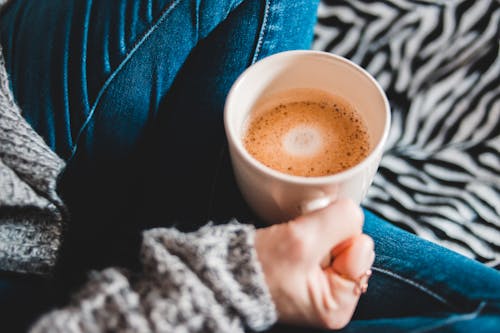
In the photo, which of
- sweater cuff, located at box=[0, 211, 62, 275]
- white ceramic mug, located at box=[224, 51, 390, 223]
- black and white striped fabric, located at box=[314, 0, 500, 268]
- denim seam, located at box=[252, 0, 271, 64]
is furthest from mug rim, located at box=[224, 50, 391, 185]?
black and white striped fabric, located at box=[314, 0, 500, 268]

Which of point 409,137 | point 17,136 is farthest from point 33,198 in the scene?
point 409,137

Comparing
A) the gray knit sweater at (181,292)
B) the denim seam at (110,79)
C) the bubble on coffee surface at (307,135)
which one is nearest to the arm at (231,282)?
the gray knit sweater at (181,292)

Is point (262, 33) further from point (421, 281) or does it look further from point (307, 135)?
point (421, 281)

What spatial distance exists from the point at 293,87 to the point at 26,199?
312 millimetres

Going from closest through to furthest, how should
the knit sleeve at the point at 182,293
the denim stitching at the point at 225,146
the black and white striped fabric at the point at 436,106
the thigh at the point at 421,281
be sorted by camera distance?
the knit sleeve at the point at 182,293 → the thigh at the point at 421,281 → the denim stitching at the point at 225,146 → the black and white striped fabric at the point at 436,106

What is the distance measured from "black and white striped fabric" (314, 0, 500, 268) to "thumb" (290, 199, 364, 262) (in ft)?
1.47

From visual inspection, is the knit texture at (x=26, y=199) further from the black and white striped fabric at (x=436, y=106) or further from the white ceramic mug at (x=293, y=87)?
the black and white striped fabric at (x=436, y=106)

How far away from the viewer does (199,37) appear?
2.41ft

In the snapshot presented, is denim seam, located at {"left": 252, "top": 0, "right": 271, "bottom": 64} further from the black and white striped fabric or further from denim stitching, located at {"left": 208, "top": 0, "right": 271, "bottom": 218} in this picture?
the black and white striped fabric

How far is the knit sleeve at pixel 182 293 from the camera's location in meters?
0.46

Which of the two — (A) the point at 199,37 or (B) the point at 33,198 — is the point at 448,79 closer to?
(A) the point at 199,37

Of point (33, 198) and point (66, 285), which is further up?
point (33, 198)

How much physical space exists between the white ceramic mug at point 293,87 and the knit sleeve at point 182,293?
50mm

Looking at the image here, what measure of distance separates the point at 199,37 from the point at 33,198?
296 mm
